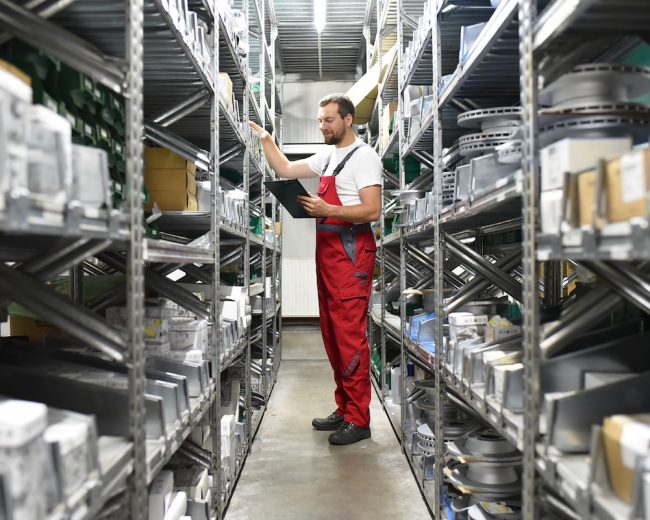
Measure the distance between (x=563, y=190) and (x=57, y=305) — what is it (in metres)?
1.19

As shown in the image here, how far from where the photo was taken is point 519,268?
3.66 meters

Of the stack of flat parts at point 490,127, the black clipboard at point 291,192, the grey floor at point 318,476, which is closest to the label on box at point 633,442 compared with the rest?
the stack of flat parts at point 490,127

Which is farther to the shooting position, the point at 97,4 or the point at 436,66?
the point at 436,66

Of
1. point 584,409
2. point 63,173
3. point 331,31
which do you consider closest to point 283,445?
point 584,409

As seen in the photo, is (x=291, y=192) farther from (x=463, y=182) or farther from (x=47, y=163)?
(x=47, y=163)

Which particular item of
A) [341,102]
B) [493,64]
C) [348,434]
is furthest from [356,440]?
[493,64]

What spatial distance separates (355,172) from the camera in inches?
146

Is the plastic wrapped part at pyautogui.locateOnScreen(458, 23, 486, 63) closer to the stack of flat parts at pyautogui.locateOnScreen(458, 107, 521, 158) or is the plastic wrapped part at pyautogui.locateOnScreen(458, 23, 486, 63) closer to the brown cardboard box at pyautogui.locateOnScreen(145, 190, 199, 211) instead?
the stack of flat parts at pyautogui.locateOnScreen(458, 107, 521, 158)

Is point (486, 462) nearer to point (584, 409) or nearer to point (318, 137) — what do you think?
point (584, 409)

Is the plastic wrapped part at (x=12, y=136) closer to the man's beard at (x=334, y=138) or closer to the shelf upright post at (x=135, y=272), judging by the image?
the shelf upright post at (x=135, y=272)

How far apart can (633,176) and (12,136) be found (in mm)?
1077

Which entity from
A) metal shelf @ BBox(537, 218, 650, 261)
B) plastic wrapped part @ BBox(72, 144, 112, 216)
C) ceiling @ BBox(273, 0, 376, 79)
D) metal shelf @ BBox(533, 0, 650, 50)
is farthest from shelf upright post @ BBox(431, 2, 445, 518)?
ceiling @ BBox(273, 0, 376, 79)

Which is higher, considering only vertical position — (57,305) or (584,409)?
(57,305)

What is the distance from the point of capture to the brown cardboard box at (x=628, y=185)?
39.6 inches
